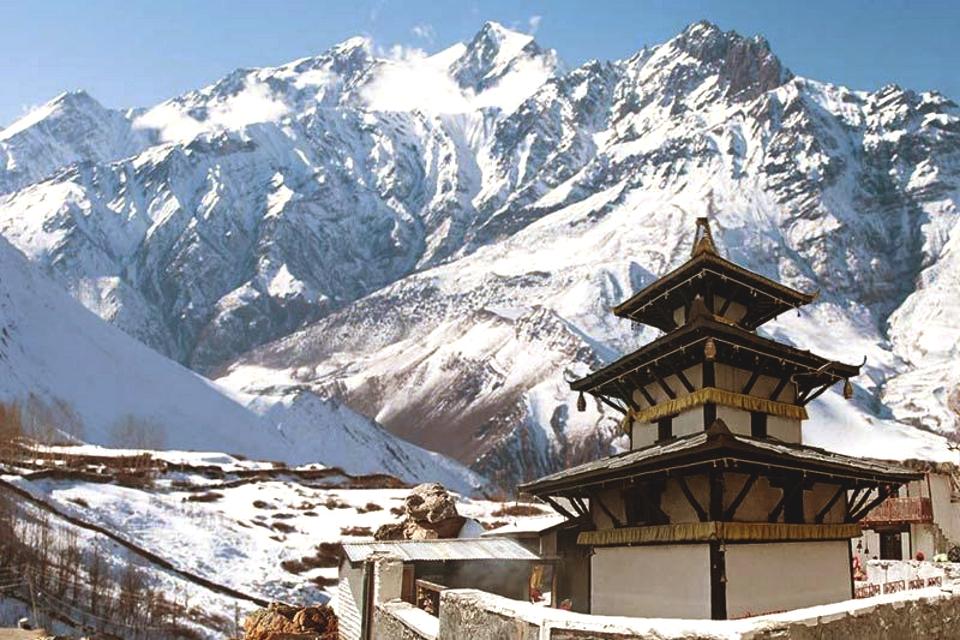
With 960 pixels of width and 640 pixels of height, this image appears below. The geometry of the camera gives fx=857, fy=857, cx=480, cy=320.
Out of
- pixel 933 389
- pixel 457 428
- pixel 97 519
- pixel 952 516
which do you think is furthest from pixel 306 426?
pixel 933 389

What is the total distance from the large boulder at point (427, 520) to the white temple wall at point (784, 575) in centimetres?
2448

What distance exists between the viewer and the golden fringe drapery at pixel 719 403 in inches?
854

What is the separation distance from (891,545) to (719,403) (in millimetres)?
24848

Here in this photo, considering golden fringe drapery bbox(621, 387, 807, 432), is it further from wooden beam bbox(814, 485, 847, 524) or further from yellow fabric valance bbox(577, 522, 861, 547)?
yellow fabric valance bbox(577, 522, 861, 547)

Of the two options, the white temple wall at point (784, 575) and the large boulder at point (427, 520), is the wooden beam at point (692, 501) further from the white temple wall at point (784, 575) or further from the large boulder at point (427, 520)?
the large boulder at point (427, 520)

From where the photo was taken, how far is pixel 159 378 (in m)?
121

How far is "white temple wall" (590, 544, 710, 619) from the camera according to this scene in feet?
61.3

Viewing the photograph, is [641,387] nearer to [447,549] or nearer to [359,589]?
[447,549]

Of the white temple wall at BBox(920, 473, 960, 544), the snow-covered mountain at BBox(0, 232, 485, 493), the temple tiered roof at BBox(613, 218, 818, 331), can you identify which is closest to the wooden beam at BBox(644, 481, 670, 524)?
the temple tiered roof at BBox(613, 218, 818, 331)

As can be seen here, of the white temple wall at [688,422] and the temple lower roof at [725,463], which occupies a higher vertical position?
the white temple wall at [688,422]

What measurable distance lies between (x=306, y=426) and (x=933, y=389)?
454 ft

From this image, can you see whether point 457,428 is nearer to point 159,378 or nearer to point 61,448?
point 159,378

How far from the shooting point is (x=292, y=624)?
2809 centimetres

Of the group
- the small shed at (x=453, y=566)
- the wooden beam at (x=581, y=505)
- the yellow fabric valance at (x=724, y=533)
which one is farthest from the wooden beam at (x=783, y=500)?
the small shed at (x=453, y=566)
